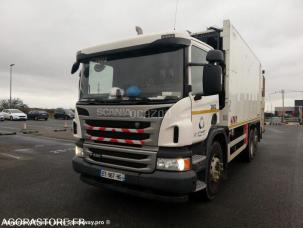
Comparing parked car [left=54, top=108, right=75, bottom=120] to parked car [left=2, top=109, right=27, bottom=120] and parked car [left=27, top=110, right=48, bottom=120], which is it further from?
parked car [left=2, top=109, right=27, bottom=120]

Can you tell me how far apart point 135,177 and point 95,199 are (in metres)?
1.38

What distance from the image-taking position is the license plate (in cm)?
395

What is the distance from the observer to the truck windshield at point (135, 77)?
3.80 m

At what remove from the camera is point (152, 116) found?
3.72m

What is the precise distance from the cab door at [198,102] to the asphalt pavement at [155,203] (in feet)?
4.16

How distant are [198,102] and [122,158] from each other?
1479 millimetres

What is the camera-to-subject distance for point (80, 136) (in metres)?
4.70

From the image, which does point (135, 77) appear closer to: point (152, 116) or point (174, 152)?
point (152, 116)

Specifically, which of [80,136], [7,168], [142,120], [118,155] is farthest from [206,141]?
[7,168]

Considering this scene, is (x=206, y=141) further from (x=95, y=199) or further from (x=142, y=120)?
(x=95, y=199)

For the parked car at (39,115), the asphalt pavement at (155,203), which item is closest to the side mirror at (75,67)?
the asphalt pavement at (155,203)

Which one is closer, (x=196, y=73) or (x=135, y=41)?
(x=196, y=73)

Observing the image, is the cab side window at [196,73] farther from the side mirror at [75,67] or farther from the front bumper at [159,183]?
the side mirror at [75,67]

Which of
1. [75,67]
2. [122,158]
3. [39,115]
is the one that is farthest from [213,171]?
[39,115]
